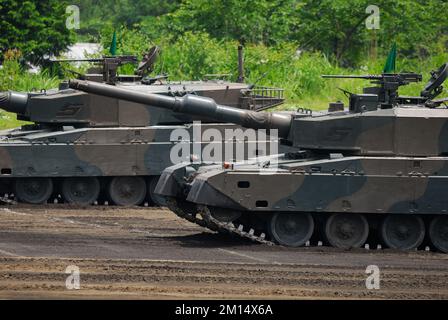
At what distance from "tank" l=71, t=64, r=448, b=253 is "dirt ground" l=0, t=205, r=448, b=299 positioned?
458 mm

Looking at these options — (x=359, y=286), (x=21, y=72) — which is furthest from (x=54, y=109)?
(x=21, y=72)

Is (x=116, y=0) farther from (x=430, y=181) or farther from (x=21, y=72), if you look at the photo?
(x=430, y=181)

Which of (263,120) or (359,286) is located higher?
(263,120)

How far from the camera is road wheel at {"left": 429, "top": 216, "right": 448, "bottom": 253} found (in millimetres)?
20359

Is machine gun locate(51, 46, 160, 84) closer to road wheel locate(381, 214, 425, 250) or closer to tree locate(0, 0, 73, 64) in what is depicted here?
road wheel locate(381, 214, 425, 250)

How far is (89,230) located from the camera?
71.5ft

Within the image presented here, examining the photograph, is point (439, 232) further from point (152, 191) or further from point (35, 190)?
point (35, 190)

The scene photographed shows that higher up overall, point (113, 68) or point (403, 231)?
point (113, 68)

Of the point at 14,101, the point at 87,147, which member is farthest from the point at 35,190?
the point at 14,101

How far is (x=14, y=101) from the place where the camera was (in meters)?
26.2

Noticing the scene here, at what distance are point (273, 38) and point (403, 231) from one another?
25691mm

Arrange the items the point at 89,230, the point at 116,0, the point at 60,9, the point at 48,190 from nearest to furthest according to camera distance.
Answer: the point at 89,230 < the point at 48,190 < the point at 60,9 < the point at 116,0

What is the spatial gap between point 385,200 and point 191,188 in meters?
3.13

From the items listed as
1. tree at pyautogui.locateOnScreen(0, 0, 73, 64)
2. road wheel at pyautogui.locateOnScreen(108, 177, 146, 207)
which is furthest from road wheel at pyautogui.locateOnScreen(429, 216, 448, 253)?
tree at pyautogui.locateOnScreen(0, 0, 73, 64)
